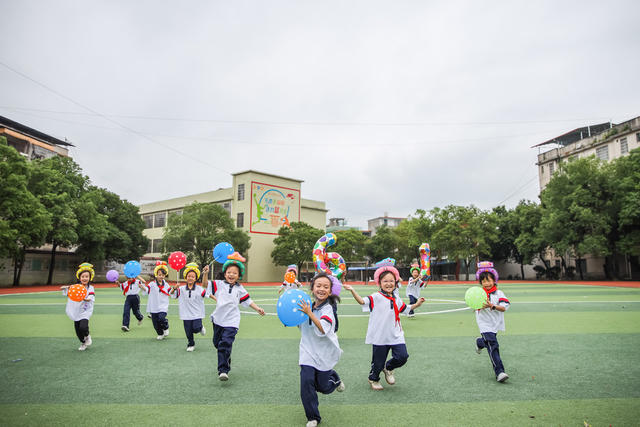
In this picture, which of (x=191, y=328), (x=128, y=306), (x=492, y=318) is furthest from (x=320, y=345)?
(x=128, y=306)

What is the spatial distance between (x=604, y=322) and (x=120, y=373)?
39.5 ft

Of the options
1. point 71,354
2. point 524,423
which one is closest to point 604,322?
point 524,423

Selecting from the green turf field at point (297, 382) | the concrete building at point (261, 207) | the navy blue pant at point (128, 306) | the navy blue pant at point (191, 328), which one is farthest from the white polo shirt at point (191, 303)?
the concrete building at point (261, 207)

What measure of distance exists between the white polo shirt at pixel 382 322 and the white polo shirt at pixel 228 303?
6.41ft

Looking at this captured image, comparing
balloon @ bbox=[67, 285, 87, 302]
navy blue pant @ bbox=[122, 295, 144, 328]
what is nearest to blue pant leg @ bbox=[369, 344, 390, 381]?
balloon @ bbox=[67, 285, 87, 302]

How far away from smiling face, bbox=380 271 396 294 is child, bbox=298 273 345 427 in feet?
4.22

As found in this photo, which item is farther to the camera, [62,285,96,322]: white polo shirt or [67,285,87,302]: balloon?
[62,285,96,322]: white polo shirt

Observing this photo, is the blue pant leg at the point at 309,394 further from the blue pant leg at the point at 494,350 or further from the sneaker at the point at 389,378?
the blue pant leg at the point at 494,350

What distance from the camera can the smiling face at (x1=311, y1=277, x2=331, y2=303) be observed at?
14.5ft

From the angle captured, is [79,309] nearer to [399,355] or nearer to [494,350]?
[399,355]

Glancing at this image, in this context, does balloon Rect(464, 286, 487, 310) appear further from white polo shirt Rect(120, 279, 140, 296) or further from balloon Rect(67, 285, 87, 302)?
white polo shirt Rect(120, 279, 140, 296)

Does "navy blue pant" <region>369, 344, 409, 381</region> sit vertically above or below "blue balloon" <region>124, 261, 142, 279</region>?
below

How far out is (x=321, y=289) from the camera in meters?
4.43

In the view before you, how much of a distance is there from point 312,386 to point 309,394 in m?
0.09
